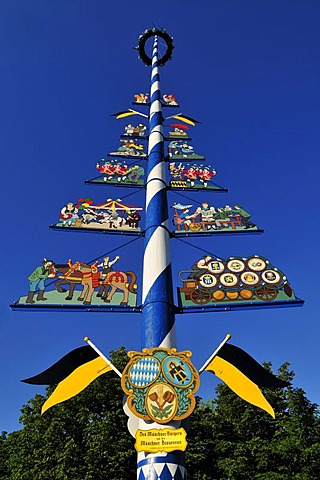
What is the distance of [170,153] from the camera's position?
30.2 feet

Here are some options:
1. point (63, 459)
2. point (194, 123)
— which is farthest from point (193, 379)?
point (63, 459)

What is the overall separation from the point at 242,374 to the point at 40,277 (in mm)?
3276

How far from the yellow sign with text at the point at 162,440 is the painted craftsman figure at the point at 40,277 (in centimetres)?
252

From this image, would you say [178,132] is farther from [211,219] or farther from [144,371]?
[144,371]

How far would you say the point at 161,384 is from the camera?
4973 millimetres

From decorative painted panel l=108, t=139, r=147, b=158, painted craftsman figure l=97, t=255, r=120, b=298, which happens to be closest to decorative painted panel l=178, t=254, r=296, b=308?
painted craftsman figure l=97, t=255, r=120, b=298

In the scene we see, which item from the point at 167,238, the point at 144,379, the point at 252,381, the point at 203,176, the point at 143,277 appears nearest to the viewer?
the point at 144,379

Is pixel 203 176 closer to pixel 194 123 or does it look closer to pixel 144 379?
pixel 194 123

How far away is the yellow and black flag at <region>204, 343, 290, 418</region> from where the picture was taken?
18.8 ft

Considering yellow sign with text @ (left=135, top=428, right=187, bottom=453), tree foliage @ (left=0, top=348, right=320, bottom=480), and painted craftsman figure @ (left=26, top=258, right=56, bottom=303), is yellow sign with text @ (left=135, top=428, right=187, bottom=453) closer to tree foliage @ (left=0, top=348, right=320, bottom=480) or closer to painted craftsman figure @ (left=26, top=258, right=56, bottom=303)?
painted craftsman figure @ (left=26, top=258, right=56, bottom=303)

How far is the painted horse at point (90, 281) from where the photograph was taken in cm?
631

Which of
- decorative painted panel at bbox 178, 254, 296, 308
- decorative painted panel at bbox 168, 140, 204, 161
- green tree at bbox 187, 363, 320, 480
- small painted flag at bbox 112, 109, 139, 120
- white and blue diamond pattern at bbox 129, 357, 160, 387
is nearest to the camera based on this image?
white and blue diamond pattern at bbox 129, 357, 160, 387

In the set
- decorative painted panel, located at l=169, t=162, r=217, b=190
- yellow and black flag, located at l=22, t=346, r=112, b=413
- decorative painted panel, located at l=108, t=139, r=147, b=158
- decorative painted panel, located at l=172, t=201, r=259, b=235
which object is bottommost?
yellow and black flag, located at l=22, t=346, r=112, b=413

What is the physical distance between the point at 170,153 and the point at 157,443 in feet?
20.1
